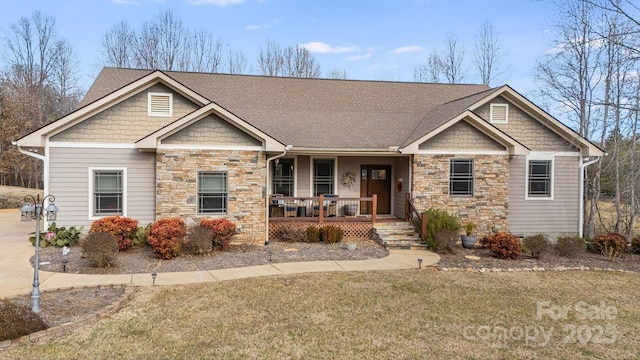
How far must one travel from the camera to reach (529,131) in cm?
1386

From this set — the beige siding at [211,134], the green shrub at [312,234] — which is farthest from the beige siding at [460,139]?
the beige siding at [211,134]

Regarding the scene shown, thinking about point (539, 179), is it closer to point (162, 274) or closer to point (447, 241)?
point (447, 241)

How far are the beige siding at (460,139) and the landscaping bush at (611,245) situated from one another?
4.23 m

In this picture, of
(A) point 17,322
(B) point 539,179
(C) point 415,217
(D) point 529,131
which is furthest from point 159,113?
(B) point 539,179

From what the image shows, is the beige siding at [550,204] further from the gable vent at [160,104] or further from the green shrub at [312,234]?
the gable vent at [160,104]

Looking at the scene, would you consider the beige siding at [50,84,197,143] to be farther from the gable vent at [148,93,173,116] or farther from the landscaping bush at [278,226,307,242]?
the landscaping bush at [278,226,307,242]

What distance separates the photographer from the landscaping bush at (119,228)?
1013 cm

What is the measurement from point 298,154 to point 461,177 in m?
5.69

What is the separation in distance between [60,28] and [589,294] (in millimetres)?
38432

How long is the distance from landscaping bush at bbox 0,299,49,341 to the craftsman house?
590 centimetres

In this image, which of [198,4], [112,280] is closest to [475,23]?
[198,4]

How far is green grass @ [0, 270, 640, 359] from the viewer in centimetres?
477

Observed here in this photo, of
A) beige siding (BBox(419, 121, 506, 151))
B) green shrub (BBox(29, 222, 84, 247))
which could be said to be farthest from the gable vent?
beige siding (BBox(419, 121, 506, 151))

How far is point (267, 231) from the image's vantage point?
11844 millimetres
